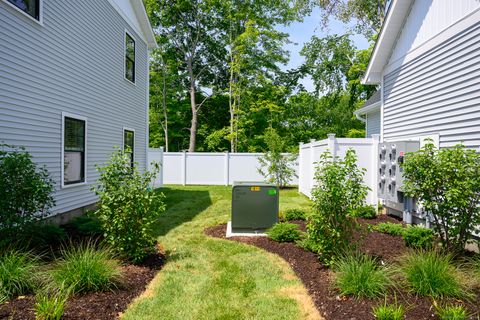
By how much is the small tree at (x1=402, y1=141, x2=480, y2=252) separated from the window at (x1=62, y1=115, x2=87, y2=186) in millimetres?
6539

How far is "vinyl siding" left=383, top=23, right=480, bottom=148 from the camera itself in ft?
18.8

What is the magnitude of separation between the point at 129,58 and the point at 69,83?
414cm

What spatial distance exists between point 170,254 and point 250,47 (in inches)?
746

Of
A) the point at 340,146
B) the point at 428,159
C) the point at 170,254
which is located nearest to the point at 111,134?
the point at 170,254

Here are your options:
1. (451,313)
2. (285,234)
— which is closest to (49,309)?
(451,313)

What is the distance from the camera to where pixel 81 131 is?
8.43 metres

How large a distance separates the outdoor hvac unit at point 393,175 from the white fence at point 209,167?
9.20 meters

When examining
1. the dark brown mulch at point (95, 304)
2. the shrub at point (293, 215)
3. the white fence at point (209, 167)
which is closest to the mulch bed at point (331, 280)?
the shrub at point (293, 215)

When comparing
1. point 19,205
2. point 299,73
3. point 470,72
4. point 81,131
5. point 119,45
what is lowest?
point 19,205

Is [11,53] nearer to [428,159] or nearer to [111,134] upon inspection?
[111,134]

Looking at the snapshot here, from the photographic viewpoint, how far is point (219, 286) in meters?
4.53

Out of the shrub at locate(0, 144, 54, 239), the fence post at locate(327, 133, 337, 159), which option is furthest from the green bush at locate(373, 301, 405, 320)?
the fence post at locate(327, 133, 337, 159)

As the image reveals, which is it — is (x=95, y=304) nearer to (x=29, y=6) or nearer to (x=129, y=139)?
(x=29, y=6)

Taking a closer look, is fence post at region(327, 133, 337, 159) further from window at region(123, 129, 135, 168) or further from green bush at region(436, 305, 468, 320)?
green bush at region(436, 305, 468, 320)
